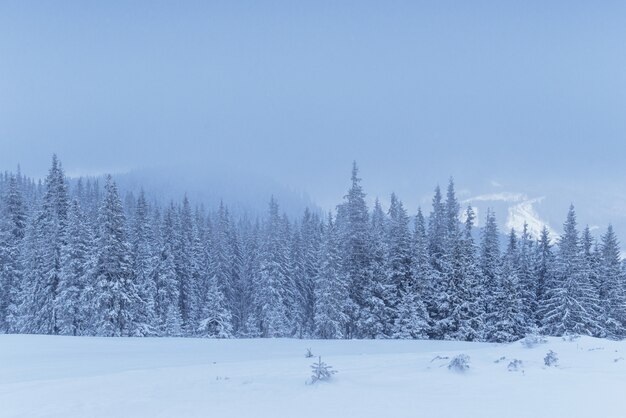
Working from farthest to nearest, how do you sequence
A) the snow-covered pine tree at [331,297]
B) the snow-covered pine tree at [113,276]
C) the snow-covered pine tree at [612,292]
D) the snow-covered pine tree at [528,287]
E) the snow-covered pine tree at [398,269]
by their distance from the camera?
the snow-covered pine tree at [528,287] → the snow-covered pine tree at [612,292] → the snow-covered pine tree at [398,269] → the snow-covered pine tree at [331,297] → the snow-covered pine tree at [113,276]

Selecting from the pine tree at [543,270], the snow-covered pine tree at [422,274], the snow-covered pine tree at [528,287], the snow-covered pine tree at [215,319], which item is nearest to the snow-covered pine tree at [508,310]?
the snow-covered pine tree at [528,287]

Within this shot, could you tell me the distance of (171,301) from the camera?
4356cm

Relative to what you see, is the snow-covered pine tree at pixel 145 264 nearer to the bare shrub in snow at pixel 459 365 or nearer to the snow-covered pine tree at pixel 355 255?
the snow-covered pine tree at pixel 355 255

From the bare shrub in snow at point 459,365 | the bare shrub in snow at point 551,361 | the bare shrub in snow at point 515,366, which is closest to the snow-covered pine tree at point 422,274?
the bare shrub in snow at point 551,361

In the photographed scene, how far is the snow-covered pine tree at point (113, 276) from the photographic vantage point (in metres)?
30.0

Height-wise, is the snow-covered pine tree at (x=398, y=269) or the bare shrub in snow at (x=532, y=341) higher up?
the snow-covered pine tree at (x=398, y=269)

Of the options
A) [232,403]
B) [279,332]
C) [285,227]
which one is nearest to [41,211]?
[279,332]

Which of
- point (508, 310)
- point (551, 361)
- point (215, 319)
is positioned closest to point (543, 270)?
point (508, 310)

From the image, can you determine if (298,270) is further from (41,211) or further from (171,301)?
(41,211)

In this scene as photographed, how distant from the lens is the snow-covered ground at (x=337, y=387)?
8.05m

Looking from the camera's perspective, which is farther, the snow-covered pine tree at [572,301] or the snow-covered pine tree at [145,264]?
the snow-covered pine tree at [145,264]

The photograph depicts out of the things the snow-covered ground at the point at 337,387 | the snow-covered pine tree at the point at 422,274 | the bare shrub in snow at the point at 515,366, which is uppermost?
the snow-covered pine tree at the point at 422,274

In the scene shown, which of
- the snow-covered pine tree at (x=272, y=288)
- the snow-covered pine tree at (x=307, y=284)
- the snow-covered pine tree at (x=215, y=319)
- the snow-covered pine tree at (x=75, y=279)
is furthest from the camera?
the snow-covered pine tree at (x=307, y=284)

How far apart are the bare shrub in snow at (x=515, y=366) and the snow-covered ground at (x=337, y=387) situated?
0.17 m
